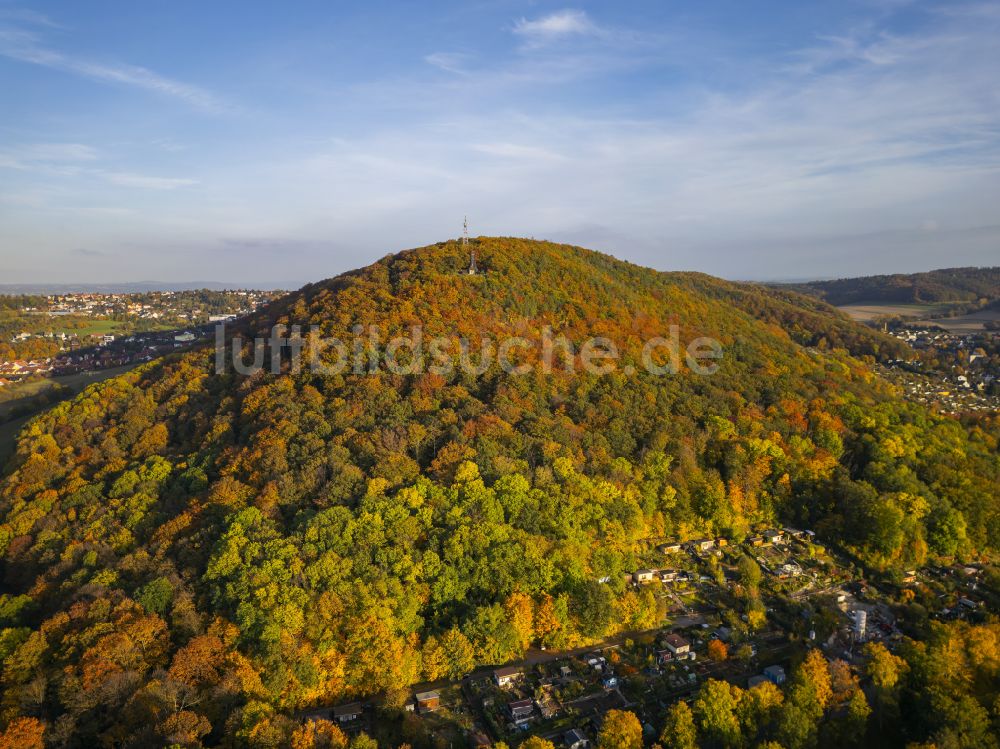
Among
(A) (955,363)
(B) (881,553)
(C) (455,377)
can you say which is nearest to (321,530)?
(C) (455,377)

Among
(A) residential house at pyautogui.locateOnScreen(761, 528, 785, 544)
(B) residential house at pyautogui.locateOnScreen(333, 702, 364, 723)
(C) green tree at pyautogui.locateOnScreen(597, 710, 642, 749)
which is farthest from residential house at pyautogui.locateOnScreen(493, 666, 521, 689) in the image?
(A) residential house at pyautogui.locateOnScreen(761, 528, 785, 544)

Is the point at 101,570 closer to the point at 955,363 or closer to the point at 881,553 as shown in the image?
the point at 881,553

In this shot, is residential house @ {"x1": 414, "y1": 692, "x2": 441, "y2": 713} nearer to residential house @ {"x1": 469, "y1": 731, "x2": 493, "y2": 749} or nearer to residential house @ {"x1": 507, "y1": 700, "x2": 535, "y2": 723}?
residential house @ {"x1": 469, "y1": 731, "x2": 493, "y2": 749}

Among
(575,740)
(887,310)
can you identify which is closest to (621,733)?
(575,740)

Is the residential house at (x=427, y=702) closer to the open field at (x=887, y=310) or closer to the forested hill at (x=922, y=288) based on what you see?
the open field at (x=887, y=310)

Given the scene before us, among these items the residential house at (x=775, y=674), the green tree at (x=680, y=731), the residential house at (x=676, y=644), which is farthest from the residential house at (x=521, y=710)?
the residential house at (x=775, y=674)
